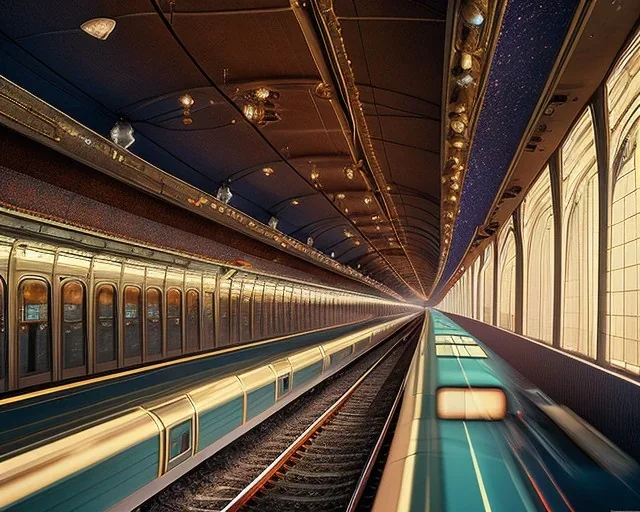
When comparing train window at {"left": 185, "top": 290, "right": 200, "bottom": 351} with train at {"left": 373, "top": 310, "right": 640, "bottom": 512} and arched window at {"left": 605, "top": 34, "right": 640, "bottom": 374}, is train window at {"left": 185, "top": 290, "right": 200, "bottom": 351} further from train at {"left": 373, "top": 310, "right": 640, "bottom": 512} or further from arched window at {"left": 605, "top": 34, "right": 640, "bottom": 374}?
arched window at {"left": 605, "top": 34, "right": 640, "bottom": 374}

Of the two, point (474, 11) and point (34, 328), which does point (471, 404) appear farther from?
point (34, 328)

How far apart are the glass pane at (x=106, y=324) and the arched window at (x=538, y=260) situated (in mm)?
8535

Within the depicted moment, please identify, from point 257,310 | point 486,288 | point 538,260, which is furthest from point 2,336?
point 486,288

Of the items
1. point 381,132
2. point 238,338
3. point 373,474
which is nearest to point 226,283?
point 238,338

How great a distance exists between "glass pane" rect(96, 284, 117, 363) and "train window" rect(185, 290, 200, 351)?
101 inches

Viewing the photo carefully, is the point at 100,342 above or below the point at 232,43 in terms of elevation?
below

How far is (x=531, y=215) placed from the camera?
14242 mm

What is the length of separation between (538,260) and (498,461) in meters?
12.2

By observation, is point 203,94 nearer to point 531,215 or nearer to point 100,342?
point 100,342

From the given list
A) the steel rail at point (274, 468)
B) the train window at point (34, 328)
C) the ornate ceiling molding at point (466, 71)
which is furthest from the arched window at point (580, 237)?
the train window at point (34, 328)

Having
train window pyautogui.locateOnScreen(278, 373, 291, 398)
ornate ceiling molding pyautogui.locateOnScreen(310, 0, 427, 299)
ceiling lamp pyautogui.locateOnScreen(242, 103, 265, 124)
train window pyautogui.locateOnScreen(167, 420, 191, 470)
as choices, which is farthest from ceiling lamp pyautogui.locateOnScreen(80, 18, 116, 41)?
train window pyautogui.locateOnScreen(278, 373, 291, 398)

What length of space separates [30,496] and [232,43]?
184 inches

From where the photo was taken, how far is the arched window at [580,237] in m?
8.78

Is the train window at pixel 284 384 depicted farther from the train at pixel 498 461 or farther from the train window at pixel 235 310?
the train at pixel 498 461
